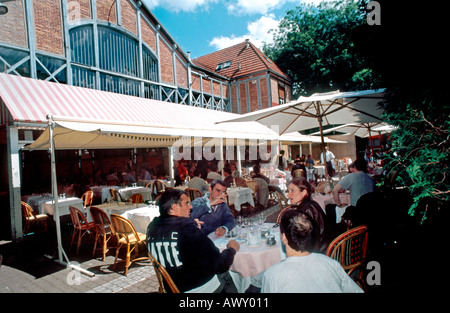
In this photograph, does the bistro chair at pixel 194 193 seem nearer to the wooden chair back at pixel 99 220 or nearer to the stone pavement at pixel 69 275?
the stone pavement at pixel 69 275

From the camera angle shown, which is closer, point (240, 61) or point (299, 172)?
point (299, 172)

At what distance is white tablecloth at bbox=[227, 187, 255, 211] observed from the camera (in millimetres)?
7138

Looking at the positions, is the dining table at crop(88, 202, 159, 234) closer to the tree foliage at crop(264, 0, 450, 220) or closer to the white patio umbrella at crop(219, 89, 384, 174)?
the white patio umbrella at crop(219, 89, 384, 174)

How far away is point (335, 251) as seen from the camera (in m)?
2.47

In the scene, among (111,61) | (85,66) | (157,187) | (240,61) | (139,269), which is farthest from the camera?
(240,61)

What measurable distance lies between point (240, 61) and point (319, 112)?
16.9m

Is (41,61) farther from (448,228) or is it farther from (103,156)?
(448,228)

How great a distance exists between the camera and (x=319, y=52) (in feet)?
83.4

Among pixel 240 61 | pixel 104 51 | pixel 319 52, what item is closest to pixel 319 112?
pixel 104 51

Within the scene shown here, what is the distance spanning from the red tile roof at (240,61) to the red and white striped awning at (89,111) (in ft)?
29.8

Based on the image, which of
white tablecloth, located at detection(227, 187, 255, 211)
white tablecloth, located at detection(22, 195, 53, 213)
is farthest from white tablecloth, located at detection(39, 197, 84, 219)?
white tablecloth, located at detection(227, 187, 255, 211)

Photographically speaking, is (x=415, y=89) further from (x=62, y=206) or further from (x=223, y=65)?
(x=223, y=65)

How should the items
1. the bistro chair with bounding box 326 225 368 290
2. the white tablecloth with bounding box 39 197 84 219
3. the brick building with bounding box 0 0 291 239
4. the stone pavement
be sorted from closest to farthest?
the bistro chair with bounding box 326 225 368 290
the stone pavement
the white tablecloth with bounding box 39 197 84 219
the brick building with bounding box 0 0 291 239

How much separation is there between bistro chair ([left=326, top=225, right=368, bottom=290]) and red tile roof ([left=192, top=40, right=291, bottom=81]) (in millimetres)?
17329
